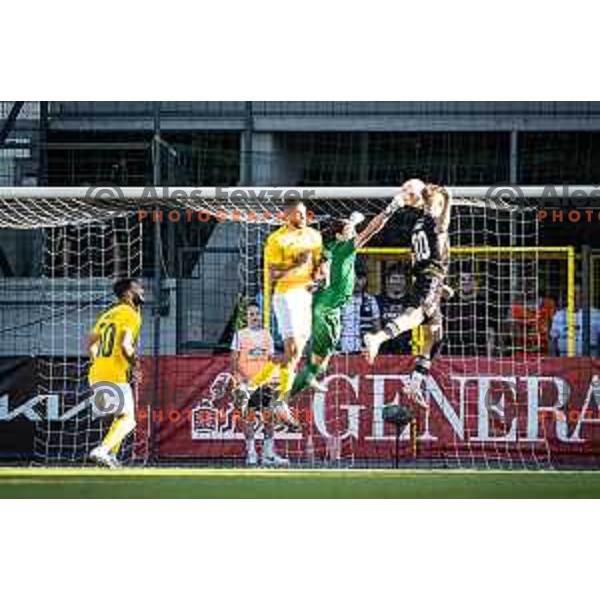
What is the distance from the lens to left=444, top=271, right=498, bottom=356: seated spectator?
43.3 feet

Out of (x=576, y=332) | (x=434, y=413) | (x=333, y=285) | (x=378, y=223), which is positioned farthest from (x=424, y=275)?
(x=576, y=332)

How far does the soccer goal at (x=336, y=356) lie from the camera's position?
509 inches

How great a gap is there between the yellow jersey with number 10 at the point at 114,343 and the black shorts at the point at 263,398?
1.09 metres

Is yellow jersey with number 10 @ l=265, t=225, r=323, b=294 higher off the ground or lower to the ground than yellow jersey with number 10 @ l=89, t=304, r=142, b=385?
higher

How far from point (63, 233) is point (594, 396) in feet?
16.3

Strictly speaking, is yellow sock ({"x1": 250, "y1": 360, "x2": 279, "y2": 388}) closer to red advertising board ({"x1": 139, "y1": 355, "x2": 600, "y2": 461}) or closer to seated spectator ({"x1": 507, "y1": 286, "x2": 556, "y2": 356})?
red advertising board ({"x1": 139, "y1": 355, "x2": 600, "y2": 461})

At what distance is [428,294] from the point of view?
42.4 ft

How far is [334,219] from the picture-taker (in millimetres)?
12781

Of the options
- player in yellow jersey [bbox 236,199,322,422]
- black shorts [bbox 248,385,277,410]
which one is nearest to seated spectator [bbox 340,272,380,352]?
player in yellow jersey [bbox 236,199,322,422]

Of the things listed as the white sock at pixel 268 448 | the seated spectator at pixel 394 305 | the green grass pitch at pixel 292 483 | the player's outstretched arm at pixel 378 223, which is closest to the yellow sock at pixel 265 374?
the white sock at pixel 268 448

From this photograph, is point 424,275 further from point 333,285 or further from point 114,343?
point 114,343

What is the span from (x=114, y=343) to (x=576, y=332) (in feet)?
14.0

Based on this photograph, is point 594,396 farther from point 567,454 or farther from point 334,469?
point 334,469

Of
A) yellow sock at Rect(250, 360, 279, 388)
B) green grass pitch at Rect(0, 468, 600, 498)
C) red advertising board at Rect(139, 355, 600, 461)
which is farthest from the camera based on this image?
red advertising board at Rect(139, 355, 600, 461)
